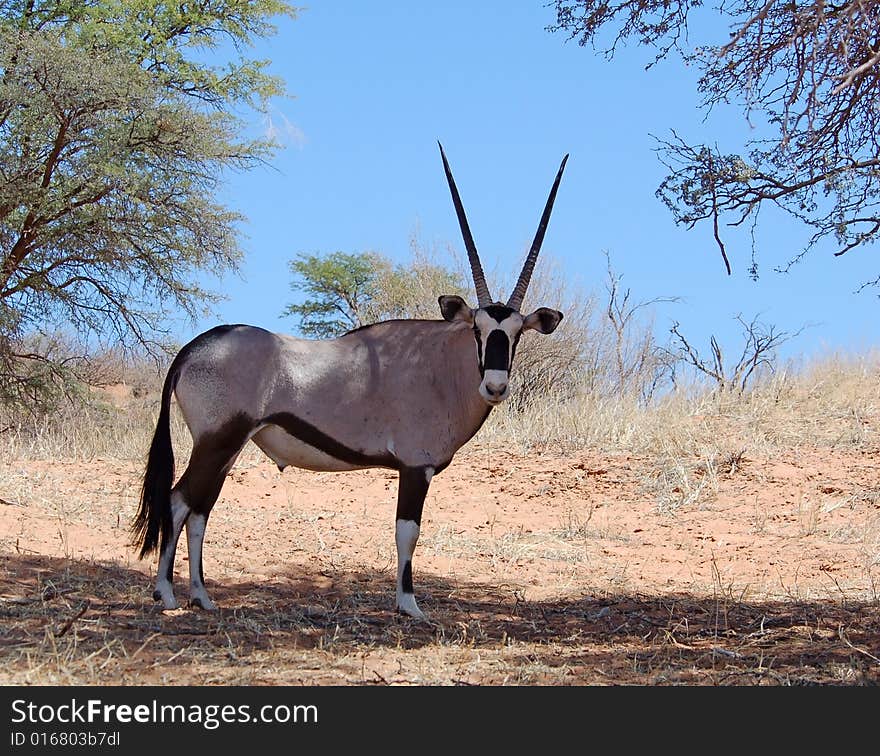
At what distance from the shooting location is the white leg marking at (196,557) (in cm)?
723

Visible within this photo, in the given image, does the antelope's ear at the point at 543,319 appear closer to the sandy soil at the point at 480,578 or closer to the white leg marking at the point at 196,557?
the sandy soil at the point at 480,578

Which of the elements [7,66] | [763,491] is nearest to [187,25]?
[7,66]

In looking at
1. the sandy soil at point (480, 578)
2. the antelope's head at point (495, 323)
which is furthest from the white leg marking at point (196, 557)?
the antelope's head at point (495, 323)

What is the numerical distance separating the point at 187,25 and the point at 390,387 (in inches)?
664

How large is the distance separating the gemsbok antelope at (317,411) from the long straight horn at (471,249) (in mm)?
29

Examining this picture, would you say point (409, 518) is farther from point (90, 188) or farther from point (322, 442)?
point (90, 188)

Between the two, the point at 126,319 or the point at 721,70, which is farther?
the point at 126,319

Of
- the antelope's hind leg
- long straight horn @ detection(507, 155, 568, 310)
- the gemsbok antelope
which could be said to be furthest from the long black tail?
long straight horn @ detection(507, 155, 568, 310)

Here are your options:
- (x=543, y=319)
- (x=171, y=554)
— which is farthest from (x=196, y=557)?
(x=543, y=319)

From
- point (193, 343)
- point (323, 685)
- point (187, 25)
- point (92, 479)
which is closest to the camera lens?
point (323, 685)

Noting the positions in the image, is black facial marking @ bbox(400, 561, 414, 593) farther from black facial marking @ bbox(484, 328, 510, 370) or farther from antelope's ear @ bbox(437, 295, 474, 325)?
antelope's ear @ bbox(437, 295, 474, 325)

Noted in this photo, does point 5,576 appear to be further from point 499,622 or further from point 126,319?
point 126,319

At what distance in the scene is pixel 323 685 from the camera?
16.6ft

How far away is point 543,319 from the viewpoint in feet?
24.7
